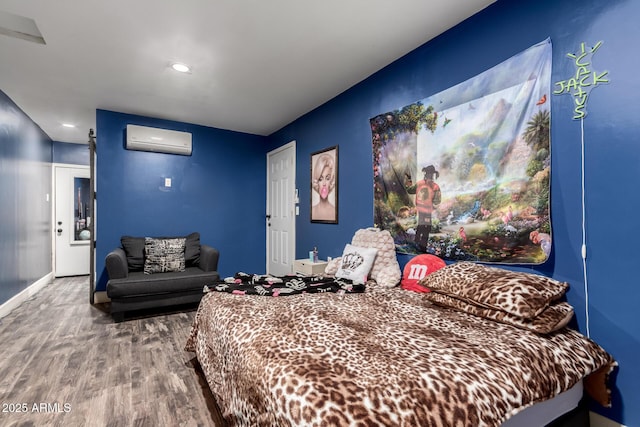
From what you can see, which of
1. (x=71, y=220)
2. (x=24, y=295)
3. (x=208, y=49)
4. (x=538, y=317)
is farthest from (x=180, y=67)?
Answer: (x=71, y=220)

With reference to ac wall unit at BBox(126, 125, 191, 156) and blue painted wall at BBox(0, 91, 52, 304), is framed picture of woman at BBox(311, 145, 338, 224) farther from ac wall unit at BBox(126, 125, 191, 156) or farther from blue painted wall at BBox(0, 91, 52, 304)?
blue painted wall at BBox(0, 91, 52, 304)

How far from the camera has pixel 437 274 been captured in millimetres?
1989

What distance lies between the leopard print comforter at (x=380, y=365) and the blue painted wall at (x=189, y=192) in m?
3.07

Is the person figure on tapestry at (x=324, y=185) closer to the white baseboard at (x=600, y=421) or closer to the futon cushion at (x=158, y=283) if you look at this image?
the futon cushion at (x=158, y=283)

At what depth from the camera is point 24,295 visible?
407 centimetres

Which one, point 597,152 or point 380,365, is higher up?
point 597,152

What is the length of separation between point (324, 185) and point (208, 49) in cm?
182

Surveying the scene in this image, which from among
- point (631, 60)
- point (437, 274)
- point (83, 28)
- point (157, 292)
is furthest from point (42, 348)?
point (631, 60)

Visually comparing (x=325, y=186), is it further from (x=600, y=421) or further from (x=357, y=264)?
(x=600, y=421)

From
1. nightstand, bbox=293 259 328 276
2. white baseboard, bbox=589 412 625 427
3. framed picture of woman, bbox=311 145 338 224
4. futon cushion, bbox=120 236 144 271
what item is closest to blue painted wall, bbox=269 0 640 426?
white baseboard, bbox=589 412 625 427

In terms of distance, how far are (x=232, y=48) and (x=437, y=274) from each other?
7.72ft

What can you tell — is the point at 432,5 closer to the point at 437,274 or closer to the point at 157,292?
the point at 437,274

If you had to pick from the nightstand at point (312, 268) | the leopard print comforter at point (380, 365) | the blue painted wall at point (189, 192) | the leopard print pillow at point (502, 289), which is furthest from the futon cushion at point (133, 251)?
the leopard print pillow at point (502, 289)

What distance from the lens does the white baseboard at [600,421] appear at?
154 centimetres
